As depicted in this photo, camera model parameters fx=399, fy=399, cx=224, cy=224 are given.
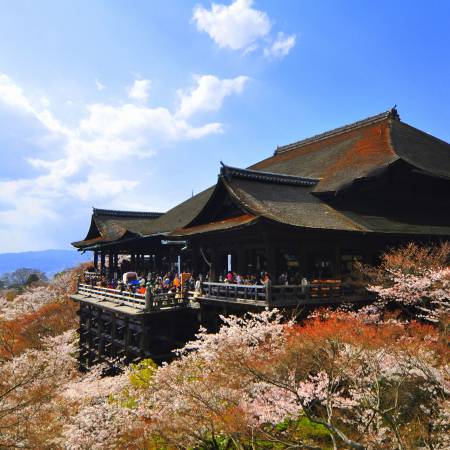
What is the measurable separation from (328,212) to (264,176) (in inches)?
142

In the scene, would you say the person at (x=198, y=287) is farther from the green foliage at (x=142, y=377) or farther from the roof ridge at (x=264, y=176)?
the roof ridge at (x=264, y=176)

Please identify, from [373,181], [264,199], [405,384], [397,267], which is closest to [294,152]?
[373,181]

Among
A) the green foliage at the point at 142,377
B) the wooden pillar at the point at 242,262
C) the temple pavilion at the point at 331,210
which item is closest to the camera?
the green foliage at the point at 142,377

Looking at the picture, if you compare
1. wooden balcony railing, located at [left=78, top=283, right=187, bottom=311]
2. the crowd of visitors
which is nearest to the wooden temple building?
the crowd of visitors

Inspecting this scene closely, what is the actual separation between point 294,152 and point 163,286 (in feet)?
63.0

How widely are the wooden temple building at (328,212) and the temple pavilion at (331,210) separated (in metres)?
0.05

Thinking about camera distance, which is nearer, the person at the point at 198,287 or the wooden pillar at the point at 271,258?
the wooden pillar at the point at 271,258

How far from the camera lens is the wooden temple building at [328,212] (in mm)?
16281

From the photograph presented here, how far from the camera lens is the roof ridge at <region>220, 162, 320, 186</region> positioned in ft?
60.1

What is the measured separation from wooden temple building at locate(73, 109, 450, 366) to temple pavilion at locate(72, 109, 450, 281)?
0.05 meters

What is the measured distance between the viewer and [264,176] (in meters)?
19.8

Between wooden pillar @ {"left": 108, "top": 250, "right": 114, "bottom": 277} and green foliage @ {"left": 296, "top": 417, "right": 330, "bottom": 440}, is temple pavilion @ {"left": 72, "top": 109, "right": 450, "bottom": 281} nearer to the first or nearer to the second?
green foliage @ {"left": 296, "top": 417, "right": 330, "bottom": 440}

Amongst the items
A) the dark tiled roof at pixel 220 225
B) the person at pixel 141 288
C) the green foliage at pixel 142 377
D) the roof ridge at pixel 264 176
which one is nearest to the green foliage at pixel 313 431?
the green foliage at pixel 142 377

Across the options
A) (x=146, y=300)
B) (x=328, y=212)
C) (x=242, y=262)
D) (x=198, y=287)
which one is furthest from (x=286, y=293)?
(x=146, y=300)
